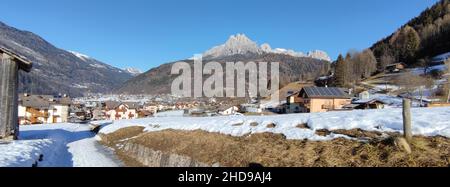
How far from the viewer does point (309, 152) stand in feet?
48.4

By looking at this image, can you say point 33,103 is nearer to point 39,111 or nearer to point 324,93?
point 39,111

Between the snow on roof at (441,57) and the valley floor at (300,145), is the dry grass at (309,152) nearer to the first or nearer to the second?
the valley floor at (300,145)

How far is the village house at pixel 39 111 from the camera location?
99.4m

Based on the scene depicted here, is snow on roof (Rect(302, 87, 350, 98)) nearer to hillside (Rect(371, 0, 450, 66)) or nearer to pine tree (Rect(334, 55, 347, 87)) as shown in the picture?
pine tree (Rect(334, 55, 347, 87))

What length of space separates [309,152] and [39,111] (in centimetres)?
11419

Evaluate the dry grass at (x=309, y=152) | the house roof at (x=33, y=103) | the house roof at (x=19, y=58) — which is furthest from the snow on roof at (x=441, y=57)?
the house roof at (x=19, y=58)

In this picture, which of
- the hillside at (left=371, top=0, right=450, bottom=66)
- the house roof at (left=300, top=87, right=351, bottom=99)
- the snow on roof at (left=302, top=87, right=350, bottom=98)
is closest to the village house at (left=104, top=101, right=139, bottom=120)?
the house roof at (left=300, top=87, right=351, bottom=99)

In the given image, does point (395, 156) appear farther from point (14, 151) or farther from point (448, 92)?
A: point (448, 92)

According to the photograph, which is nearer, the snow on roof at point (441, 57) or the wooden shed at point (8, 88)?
the wooden shed at point (8, 88)

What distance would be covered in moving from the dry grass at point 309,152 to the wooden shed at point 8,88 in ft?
48.0

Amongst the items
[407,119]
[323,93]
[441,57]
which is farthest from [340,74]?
[407,119]

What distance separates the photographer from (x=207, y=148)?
20750 mm
